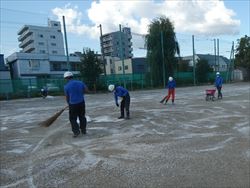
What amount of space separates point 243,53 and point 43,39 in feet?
187

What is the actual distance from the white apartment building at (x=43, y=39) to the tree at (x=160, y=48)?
48765mm

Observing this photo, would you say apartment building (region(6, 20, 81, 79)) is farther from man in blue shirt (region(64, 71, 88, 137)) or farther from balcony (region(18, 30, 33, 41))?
man in blue shirt (region(64, 71, 88, 137))

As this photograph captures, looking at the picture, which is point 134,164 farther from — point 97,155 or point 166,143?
point 166,143

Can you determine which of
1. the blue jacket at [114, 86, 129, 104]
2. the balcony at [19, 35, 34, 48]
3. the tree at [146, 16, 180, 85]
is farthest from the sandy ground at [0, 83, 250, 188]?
the balcony at [19, 35, 34, 48]

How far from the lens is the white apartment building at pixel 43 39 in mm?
94562

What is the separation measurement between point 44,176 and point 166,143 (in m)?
3.14

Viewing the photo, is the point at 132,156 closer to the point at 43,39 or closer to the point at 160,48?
the point at 160,48

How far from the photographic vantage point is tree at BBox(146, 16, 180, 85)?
48.9 m

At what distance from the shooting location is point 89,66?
132 ft

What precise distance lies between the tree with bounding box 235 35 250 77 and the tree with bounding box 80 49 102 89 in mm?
35473

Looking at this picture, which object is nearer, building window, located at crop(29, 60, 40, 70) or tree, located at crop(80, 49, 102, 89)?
tree, located at crop(80, 49, 102, 89)

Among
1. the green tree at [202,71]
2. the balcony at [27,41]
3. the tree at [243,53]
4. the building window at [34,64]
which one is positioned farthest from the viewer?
the balcony at [27,41]

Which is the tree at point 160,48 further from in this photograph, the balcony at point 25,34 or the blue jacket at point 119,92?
the balcony at point 25,34

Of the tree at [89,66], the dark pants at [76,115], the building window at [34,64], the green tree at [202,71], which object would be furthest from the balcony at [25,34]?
the dark pants at [76,115]
